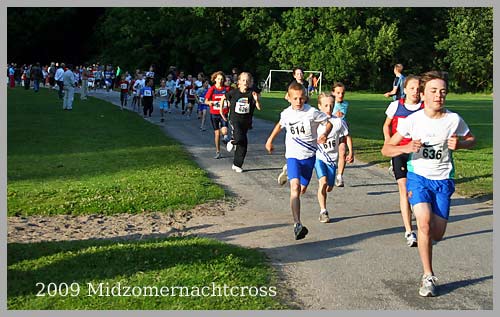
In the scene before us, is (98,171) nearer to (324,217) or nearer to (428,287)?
(324,217)

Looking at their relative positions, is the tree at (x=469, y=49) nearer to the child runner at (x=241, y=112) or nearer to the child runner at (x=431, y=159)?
the child runner at (x=241, y=112)

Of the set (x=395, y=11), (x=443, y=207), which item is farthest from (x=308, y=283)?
(x=395, y=11)

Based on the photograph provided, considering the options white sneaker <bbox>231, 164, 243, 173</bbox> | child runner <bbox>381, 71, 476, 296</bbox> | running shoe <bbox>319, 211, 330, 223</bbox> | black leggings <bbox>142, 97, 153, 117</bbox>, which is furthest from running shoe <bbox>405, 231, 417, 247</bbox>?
black leggings <bbox>142, 97, 153, 117</bbox>

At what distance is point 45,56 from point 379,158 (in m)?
61.0

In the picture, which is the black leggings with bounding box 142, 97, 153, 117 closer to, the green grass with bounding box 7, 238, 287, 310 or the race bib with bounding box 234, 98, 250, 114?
the race bib with bounding box 234, 98, 250, 114

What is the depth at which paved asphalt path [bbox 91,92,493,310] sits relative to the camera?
601cm

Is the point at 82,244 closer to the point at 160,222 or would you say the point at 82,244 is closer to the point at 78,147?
the point at 160,222

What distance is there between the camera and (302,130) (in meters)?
8.44

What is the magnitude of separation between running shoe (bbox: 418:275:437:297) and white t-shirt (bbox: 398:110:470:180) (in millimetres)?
911

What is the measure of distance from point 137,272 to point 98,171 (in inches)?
266

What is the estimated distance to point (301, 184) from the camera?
8.36 metres

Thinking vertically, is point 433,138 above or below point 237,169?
above

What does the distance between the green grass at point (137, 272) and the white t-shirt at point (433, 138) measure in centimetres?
173

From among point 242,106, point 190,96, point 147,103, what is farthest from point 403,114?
point 190,96
